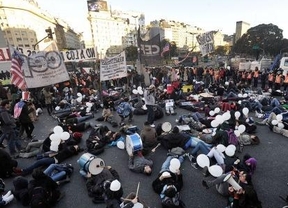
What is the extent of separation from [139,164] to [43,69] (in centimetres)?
717

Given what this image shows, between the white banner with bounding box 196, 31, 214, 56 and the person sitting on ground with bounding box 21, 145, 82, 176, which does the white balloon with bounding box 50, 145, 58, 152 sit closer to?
the person sitting on ground with bounding box 21, 145, 82, 176

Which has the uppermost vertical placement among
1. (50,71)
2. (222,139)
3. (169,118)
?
(50,71)

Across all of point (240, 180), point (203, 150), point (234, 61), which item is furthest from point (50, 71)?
point (234, 61)

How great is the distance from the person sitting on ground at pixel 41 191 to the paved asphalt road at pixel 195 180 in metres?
0.31

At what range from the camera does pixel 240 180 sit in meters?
4.45

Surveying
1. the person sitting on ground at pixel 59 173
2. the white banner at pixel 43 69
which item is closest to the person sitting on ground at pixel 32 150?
the person sitting on ground at pixel 59 173

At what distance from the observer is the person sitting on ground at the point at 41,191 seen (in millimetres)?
4555

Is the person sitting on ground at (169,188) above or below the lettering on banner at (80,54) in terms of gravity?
below

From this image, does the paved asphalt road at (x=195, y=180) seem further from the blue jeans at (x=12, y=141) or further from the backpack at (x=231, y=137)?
the blue jeans at (x=12, y=141)

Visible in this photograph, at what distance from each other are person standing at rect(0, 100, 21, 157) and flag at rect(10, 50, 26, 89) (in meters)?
2.05

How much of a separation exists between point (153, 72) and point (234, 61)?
1572 centimetres

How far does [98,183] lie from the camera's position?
17.3 ft

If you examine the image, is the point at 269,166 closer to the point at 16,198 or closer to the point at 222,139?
the point at 222,139

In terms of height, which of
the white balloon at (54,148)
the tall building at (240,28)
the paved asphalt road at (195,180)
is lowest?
the paved asphalt road at (195,180)
